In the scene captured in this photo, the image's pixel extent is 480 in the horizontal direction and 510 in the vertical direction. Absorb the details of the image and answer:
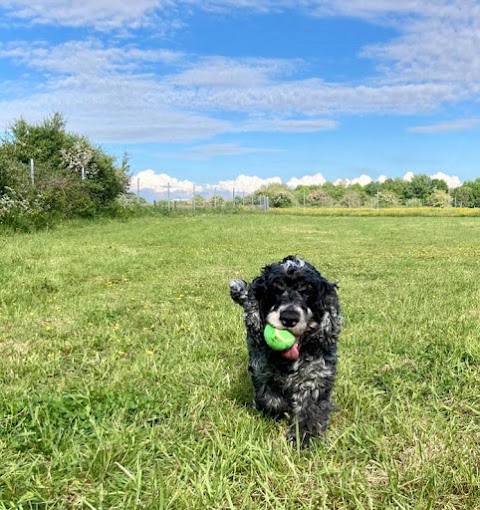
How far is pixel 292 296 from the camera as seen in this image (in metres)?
3.31

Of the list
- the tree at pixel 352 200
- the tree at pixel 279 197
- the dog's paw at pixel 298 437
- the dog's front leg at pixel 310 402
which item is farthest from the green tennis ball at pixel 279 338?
the tree at pixel 352 200

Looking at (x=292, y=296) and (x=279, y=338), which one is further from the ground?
(x=292, y=296)

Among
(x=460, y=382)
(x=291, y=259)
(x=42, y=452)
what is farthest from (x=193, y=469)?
(x=460, y=382)

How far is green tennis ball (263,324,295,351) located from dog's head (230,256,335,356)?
0.03m

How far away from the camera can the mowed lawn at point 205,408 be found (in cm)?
282

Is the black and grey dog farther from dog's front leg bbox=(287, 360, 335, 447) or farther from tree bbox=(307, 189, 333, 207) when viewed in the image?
tree bbox=(307, 189, 333, 207)

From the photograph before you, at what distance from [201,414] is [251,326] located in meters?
0.80

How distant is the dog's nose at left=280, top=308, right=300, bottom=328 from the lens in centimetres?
314

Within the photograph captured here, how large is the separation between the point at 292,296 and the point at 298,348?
0.35m

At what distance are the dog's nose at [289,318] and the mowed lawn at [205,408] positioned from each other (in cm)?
78

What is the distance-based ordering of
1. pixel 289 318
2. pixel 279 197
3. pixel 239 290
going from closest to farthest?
pixel 289 318, pixel 239 290, pixel 279 197

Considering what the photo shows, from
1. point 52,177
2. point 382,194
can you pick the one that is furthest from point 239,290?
point 382,194

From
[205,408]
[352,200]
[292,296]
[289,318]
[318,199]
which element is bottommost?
[205,408]

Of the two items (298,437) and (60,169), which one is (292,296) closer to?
(298,437)
